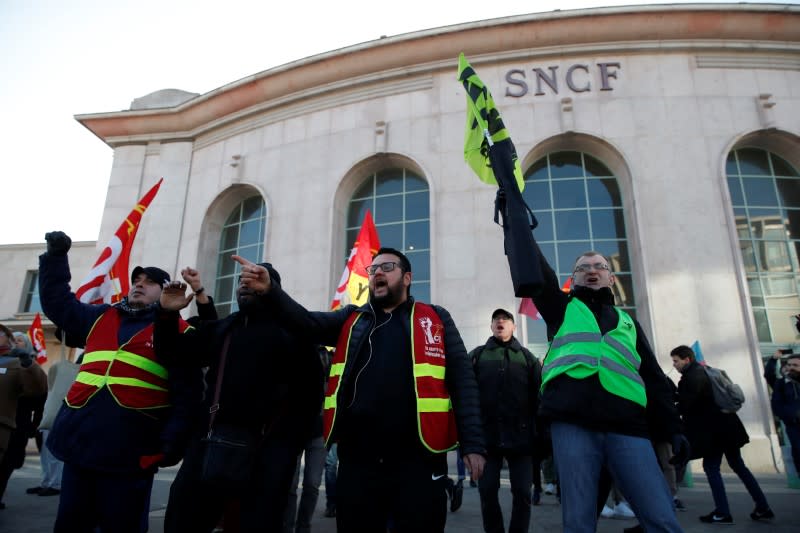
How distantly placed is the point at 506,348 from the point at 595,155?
10.1 m

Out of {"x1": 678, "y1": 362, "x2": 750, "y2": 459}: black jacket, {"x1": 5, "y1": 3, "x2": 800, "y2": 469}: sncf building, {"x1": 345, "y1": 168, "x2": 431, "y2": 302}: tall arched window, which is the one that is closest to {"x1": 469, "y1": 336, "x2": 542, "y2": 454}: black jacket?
{"x1": 678, "y1": 362, "x2": 750, "y2": 459}: black jacket

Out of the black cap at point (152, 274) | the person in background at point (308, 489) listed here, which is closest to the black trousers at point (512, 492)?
the person in background at point (308, 489)

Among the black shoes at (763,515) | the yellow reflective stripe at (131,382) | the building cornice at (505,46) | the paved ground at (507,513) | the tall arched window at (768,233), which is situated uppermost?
the building cornice at (505,46)

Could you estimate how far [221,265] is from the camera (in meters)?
15.9

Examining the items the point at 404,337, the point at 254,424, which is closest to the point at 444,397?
the point at 404,337

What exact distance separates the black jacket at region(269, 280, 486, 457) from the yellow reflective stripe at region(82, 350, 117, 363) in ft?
4.32

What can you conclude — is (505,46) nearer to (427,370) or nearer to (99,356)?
(427,370)

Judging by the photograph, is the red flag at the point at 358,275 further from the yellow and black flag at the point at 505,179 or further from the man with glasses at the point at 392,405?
the man with glasses at the point at 392,405

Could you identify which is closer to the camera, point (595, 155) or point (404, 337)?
point (404, 337)

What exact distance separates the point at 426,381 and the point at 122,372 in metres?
1.97

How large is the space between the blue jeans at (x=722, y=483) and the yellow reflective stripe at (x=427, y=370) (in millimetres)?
4482

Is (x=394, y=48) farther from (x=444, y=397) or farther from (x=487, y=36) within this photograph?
(x=444, y=397)

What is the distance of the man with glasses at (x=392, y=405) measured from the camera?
2.42 m

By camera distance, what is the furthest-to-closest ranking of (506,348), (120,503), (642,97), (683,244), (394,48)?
(394,48), (642,97), (683,244), (506,348), (120,503)
